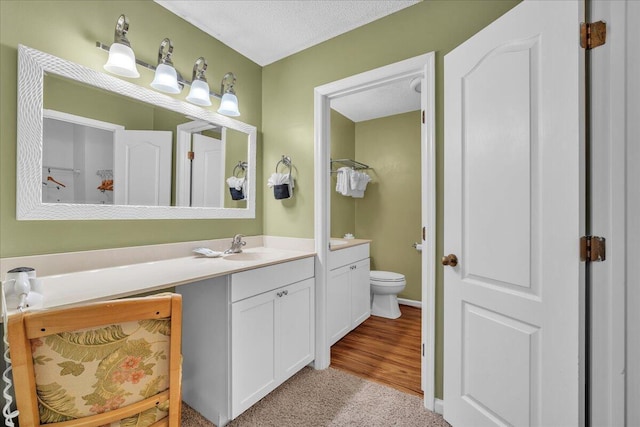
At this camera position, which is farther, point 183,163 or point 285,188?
point 285,188

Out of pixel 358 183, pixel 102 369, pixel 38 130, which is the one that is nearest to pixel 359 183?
pixel 358 183

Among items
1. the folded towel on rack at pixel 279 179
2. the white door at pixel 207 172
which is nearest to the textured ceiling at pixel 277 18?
the white door at pixel 207 172

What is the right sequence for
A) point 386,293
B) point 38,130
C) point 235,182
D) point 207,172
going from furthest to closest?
point 386,293, point 235,182, point 207,172, point 38,130

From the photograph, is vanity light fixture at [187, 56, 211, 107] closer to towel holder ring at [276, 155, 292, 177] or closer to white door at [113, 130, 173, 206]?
white door at [113, 130, 173, 206]

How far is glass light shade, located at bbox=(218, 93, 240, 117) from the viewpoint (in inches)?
80.4

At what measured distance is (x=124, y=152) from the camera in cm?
159

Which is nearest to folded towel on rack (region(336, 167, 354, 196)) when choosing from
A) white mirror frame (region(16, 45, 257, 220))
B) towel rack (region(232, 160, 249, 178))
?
towel rack (region(232, 160, 249, 178))

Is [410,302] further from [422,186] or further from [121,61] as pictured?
[121,61]

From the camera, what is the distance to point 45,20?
1.33 m

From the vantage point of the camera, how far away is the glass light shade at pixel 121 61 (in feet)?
4.75

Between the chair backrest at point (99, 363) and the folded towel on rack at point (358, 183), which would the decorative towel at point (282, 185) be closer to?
the folded towel on rack at point (358, 183)

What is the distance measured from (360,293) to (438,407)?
1.27 metres

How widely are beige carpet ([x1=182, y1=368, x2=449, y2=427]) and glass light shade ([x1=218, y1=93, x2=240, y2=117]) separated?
1.91 meters

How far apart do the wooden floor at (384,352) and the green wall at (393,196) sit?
80 cm
